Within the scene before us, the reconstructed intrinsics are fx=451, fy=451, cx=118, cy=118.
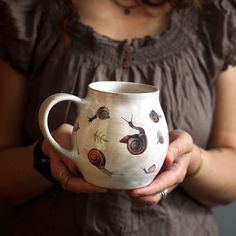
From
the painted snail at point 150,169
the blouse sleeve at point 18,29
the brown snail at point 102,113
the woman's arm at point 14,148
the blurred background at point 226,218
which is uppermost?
the blouse sleeve at point 18,29

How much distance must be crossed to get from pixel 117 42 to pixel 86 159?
0.29 metres

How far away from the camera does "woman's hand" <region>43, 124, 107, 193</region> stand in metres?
0.56

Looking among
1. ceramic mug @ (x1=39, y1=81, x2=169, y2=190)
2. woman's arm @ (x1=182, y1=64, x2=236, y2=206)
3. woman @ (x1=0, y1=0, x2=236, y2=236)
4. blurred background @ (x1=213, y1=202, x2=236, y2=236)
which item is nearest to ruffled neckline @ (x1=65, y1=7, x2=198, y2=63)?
woman @ (x1=0, y1=0, x2=236, y2=236)

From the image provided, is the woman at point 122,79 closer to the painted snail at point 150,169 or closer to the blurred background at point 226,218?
the painted snail at point 150,169

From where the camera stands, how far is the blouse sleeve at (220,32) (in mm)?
784

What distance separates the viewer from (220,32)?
781 mm

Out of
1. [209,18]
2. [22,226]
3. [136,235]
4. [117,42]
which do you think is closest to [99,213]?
[136,235]

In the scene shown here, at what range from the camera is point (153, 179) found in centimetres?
56

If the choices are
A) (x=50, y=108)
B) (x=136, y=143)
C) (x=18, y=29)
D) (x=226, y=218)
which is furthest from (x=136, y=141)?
(x=226, y=218)

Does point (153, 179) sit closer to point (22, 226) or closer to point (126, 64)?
point (126, 64)

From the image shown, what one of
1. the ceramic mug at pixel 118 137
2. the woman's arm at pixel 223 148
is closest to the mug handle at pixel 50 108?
the ceramic mug at pixel 118 137

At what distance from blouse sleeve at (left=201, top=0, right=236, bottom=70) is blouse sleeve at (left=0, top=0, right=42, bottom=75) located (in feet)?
0.96

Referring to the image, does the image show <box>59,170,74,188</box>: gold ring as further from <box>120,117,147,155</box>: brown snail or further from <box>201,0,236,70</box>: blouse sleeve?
<box>201,0,236,70</box>: blouse sleeve

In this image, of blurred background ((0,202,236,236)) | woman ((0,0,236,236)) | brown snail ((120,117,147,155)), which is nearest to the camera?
brown snail ((120,117,147,155))
